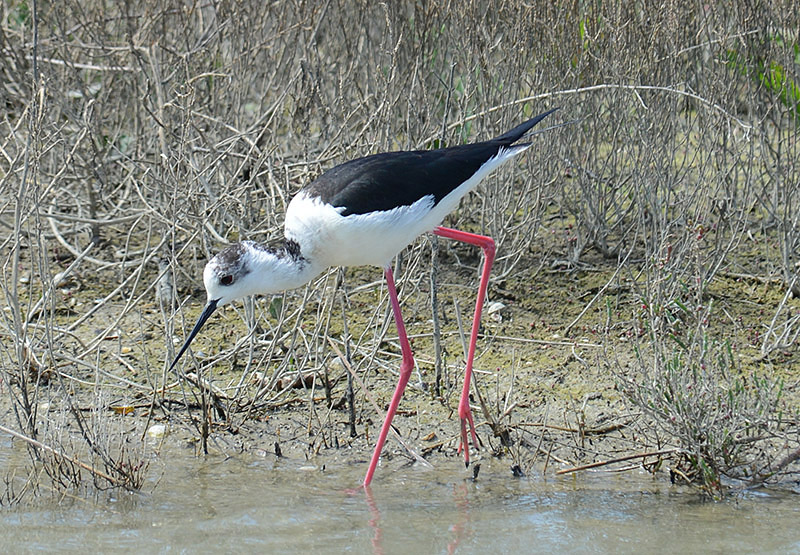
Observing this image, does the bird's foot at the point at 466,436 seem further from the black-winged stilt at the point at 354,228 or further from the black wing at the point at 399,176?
the black wing at the point at 399,176

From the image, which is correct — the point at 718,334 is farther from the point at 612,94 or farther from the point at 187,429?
the point at 187,429

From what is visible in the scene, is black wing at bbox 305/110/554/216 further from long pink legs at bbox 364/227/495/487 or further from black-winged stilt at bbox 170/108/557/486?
long pink legs at bbox 364/227/495/487

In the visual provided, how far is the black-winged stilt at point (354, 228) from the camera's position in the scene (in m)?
3.45

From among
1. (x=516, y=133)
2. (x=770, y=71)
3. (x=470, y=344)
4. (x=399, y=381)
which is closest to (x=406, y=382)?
(x=399, y=381)

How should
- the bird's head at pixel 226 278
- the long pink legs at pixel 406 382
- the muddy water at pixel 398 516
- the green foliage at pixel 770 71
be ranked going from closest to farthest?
the muddy water at pixel 398 516 → the bird's head at pixel 226 278 → the long pink legs at pixel 406 382 → the green foliage at pixel 770 71

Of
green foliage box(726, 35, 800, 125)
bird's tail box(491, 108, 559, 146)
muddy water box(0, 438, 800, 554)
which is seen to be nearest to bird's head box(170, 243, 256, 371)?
muddy water box(0, 438, 800, 554)

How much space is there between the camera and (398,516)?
3.20 meters

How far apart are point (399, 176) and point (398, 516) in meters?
1.12

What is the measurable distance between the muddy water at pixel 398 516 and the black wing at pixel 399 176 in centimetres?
90

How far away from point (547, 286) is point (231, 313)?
4.59ft

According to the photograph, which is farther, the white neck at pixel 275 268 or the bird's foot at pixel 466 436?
the bird's foot at pixel 466 436

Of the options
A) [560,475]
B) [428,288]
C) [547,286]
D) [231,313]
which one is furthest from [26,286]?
[560,475]

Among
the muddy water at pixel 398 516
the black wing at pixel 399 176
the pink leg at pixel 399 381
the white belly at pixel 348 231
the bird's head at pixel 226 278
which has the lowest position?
the muddy water at pixel 398 516

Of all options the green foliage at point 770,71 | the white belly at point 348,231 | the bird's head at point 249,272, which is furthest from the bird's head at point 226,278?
the green foliage at point 770,71
